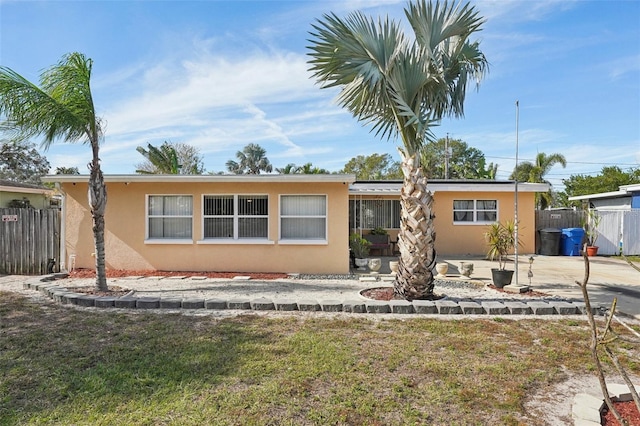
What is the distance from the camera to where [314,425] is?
10.2ft

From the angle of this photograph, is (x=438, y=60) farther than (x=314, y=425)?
Yes

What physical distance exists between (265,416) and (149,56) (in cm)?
1130

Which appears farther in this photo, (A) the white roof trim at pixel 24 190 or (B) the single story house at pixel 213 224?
(A) the white roof trim at pixel 24 190

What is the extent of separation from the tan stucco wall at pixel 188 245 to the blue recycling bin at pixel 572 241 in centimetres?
1125

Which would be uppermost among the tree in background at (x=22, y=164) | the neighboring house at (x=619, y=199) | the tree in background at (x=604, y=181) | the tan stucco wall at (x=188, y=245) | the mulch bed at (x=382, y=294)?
the tree in background at (x=22, y=164)

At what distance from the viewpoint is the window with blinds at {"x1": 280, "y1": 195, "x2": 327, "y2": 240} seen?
11062mm

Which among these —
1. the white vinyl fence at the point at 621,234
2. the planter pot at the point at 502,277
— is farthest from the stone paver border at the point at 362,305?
the white vinyl fence at the point at 621,234

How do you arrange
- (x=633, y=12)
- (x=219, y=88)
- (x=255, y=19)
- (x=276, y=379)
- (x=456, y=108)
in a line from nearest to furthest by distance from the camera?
1. (x=276, y=379)
2. (x=456, y=108)
3. (x=633, y=12)
4. (x=255, y=19)
5. (x=219, y=88)

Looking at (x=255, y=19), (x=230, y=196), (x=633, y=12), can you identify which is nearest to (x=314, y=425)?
(x=230, y=196)

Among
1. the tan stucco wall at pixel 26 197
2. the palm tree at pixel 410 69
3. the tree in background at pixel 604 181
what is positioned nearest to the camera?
the palm tree at pixel 410 69

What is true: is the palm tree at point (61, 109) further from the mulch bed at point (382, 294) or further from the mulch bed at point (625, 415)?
the mulch bed at point (625, 415)

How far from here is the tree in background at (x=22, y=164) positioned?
34.4 meters

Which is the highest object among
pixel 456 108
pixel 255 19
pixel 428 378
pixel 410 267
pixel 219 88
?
pixel 255 19

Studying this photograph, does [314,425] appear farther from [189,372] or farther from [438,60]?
[438,60]
